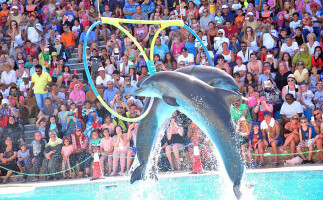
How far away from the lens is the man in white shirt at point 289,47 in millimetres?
14695

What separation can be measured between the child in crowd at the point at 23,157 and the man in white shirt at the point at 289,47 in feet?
23.7

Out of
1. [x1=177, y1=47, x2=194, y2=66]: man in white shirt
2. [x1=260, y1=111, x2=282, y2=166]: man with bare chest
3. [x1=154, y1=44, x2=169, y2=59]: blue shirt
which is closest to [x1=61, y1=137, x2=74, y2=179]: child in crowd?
[x1=154, y1=44, x2=169, y2=59]: blue shirt

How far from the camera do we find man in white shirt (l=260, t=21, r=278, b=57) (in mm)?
15125

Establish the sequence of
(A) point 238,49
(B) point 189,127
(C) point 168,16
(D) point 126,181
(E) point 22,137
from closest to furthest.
Answer: (D) point 126,181
(B) point 189,127
(E) point 22,137
(A) point 238,49
(C) point 168,16

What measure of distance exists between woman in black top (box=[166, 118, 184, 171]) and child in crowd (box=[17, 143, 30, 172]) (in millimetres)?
3697

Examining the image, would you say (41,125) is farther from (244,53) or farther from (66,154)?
(244,53)

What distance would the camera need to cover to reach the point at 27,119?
15.6 m

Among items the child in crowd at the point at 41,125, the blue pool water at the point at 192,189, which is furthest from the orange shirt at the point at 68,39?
the blue pool water at the point at 192,189

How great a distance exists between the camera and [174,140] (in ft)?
42.8

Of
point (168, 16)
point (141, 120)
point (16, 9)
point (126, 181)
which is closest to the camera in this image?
point (141, 120)

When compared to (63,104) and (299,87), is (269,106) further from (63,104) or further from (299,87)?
(63,104)

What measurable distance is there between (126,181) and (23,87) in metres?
5.51

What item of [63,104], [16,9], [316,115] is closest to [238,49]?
[316,115]

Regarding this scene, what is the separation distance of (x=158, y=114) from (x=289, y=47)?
790 cm
